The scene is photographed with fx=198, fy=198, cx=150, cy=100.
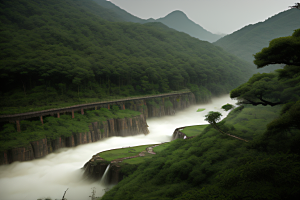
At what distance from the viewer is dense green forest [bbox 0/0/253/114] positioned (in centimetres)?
3441

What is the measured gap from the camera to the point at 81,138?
26906 mm

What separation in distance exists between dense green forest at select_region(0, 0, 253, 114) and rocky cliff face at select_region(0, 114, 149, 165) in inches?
268

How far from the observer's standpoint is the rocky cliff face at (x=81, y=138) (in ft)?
69.3

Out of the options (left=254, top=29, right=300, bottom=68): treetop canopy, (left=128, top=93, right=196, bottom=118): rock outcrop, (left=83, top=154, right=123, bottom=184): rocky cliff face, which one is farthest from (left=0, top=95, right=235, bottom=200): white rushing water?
(left=254, top=29, right=300, bottom=68): treetop canopy

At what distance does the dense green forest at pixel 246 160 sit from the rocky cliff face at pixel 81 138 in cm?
1282

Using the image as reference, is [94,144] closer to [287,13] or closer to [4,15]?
[4,15]

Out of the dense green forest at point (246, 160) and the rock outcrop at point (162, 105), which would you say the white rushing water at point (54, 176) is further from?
the rock outcrop at point (162, 105)

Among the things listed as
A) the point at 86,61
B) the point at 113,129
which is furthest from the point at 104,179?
the point at 86,61

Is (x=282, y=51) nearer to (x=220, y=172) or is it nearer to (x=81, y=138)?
(x=220, y=172)

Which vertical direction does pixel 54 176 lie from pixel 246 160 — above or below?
below

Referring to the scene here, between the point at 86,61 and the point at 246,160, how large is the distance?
39.1 m

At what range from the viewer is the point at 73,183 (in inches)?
697

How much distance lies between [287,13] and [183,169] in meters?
178

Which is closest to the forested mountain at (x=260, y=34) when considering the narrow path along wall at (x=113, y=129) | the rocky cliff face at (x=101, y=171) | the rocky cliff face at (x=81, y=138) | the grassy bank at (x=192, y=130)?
the narrow path along wall at (x=113, y=129)
